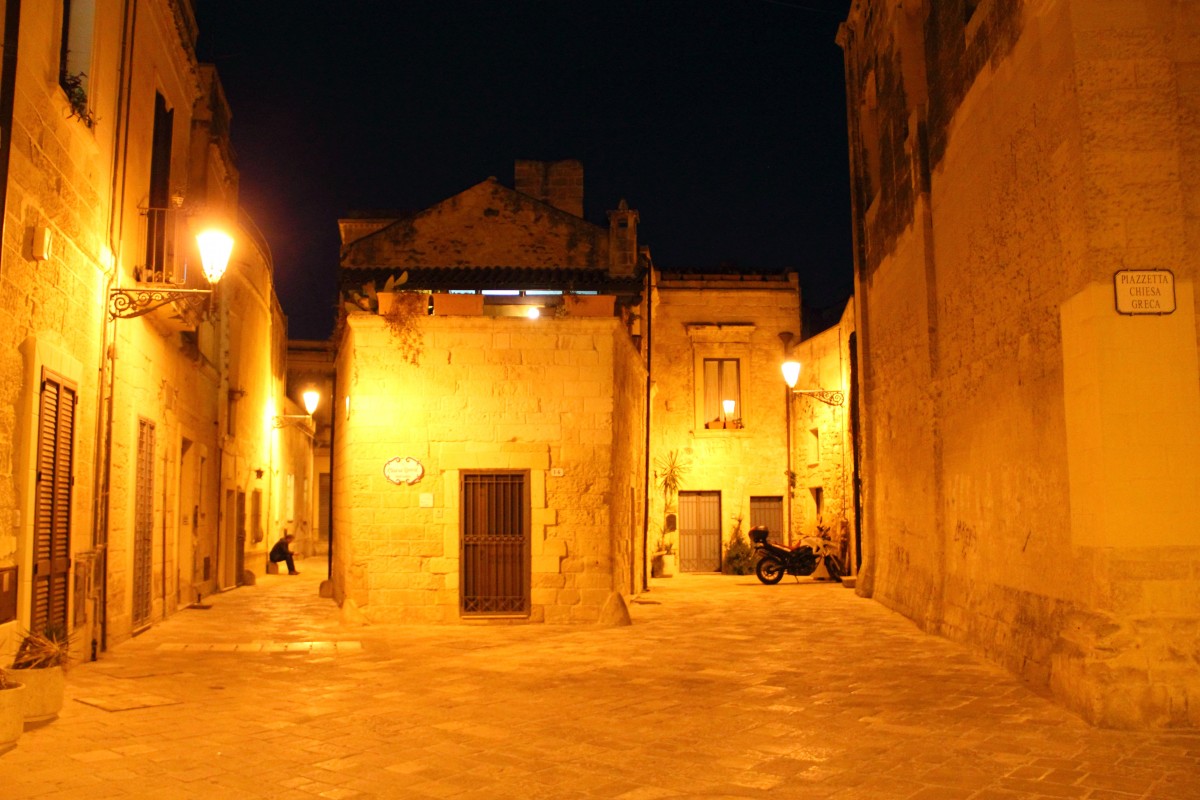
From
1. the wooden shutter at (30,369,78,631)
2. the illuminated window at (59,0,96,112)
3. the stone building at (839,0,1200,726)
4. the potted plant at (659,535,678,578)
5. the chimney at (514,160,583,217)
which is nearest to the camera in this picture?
the stone building at (839,0,1200,726)

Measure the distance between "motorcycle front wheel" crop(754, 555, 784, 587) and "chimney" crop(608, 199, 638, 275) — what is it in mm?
6708

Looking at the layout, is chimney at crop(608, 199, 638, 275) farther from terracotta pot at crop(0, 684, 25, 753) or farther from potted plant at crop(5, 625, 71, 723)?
terracotta pot at crop(0, 684, 25, 753)

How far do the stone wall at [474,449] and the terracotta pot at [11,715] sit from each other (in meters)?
6.21

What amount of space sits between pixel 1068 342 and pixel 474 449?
23.3 ft

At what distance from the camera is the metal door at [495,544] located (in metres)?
12.1

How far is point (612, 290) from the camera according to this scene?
2083 centimetres

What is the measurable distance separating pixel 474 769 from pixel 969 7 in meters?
8.49

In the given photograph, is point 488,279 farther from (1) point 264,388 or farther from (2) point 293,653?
(2) point 293,653

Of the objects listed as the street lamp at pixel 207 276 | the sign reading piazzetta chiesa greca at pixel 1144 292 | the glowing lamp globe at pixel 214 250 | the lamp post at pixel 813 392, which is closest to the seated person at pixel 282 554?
the lamp post at pixel 813 392

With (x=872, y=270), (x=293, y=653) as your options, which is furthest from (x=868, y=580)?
(x=293, y=653)

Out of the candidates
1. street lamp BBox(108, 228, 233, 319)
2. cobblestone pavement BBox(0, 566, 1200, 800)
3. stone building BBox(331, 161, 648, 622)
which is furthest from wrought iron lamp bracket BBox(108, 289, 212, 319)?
cobblestone pavement BBox(0, 566, 1200, 800)

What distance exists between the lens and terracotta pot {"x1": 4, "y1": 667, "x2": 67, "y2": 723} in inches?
250

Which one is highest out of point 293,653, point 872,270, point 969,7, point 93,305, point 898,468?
point 969,7

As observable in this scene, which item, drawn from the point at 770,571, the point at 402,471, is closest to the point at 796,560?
the point at 770,571
